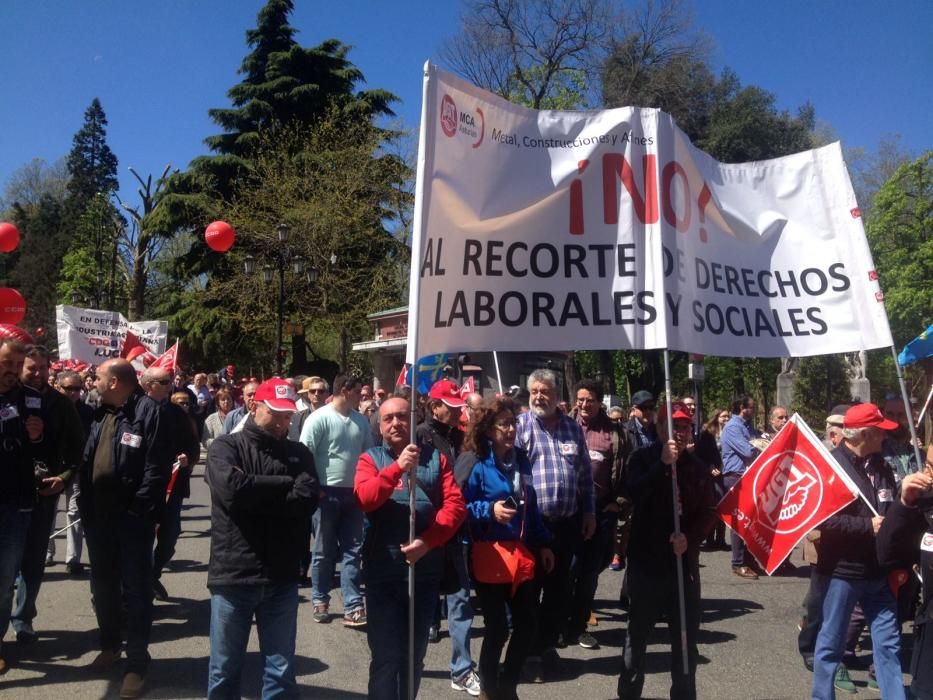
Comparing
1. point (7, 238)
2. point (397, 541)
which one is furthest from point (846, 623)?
point (7, 238)

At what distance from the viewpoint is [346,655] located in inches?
240

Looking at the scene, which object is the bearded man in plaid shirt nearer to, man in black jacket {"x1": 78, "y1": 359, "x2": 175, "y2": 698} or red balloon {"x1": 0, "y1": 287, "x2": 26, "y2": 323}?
man in black jacket {"x1": 78, "y1": 359, "x2": 175, "y2": 698}

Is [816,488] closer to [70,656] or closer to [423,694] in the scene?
[423,694]

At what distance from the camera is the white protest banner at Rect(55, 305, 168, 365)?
511 inches

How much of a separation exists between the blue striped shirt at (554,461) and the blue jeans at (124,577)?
95.1 inches

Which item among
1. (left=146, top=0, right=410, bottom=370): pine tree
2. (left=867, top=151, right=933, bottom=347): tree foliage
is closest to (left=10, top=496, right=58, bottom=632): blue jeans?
(left=146, top=0, right=410, bottom=370): pine tree

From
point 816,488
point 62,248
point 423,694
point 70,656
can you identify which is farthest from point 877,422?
point 62,248

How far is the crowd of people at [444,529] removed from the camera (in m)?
4.12

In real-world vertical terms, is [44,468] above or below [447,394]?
below

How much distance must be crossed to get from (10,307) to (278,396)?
9.77m

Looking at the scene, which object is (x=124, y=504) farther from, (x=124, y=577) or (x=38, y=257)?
(x=38, y=257)

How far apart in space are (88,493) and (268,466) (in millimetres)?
2248

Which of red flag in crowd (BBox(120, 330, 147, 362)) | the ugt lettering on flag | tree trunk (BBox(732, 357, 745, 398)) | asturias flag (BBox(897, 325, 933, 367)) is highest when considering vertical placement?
tree trunk (BBox(732, 357, 745, 398))

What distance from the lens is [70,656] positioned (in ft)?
19.3
